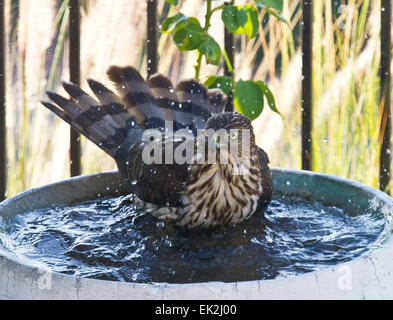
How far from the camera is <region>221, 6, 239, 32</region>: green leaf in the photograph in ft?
7.70

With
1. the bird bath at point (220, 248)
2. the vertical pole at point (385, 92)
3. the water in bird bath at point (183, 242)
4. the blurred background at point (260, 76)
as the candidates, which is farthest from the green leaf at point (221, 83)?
the vertical pole at point (385, 92)

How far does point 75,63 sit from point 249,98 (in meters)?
0.92

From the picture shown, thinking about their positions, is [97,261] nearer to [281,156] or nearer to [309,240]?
[309,240]

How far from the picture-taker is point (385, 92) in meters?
3.07

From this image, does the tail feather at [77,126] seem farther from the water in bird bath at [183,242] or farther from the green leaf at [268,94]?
the green leaf at [268,94]

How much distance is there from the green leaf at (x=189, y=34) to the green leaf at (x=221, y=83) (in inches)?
6.8

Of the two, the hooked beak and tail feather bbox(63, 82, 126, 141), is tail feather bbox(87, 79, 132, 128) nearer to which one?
tail feather bbox(63, 82, 126, 141)

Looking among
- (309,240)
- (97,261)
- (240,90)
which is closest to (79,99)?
(240,90)

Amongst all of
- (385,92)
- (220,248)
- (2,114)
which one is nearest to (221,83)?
(220,248)

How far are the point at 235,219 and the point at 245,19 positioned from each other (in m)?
0.68

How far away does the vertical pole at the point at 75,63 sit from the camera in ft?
9.57

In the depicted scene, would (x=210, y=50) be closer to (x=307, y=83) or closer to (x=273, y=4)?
(x=273, y=4)

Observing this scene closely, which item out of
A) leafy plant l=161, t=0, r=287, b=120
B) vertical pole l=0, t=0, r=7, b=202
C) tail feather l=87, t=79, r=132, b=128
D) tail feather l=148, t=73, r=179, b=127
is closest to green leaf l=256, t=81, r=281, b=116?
leafy plant l=161, t=0, r=287, b=120
